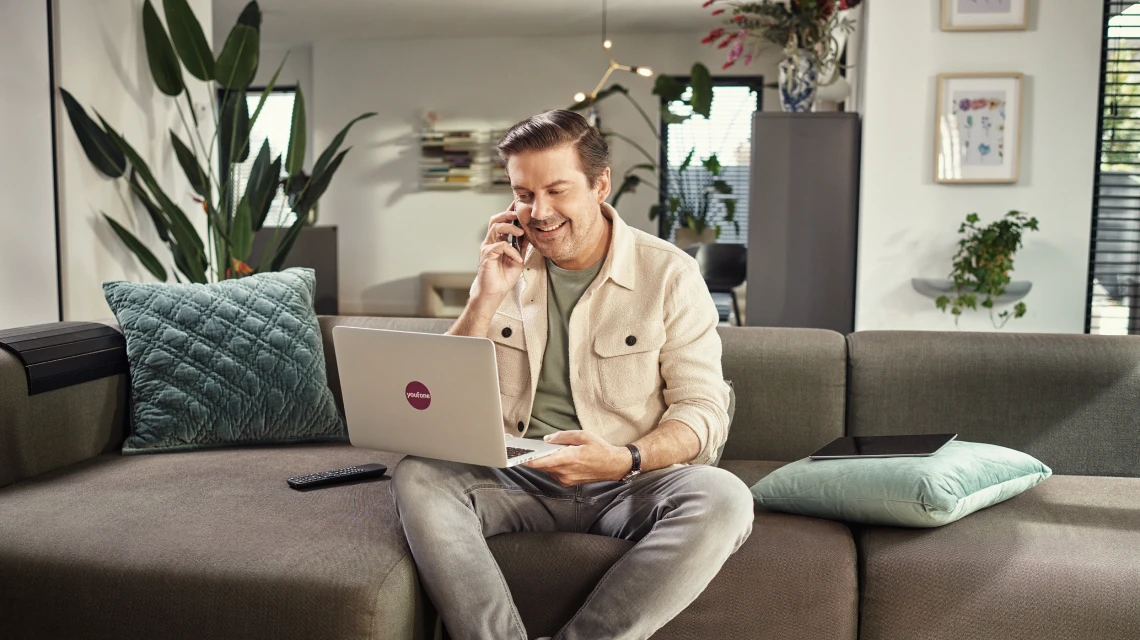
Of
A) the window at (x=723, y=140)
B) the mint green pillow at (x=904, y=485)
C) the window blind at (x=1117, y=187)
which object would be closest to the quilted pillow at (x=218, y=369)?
the mint green pillow at (x=904, y=485)

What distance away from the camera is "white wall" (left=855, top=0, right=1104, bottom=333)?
3646 mm

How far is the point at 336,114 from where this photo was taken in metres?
8.36

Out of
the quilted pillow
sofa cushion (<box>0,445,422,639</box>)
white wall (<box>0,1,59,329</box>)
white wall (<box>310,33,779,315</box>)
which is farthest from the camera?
white wall (<box>310,33,779,315</box>)

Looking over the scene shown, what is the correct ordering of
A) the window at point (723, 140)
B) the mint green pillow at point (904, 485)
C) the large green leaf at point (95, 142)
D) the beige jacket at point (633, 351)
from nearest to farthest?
the mint green pillow at point (904, 485) → the beige jacket at point (633, 351) → the large green leaf at point (95, 142) → the window at point (723, 140)

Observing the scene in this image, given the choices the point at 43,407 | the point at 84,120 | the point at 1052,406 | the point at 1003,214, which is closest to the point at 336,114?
the point at 84,120

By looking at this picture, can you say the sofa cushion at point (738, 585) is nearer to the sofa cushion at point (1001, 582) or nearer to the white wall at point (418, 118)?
the sofa cushion at point (1001, 582)

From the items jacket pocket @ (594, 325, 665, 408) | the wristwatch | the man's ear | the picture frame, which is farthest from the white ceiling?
the wristwatch

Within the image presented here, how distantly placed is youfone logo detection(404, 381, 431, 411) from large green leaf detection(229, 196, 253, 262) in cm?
220

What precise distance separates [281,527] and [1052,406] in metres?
1.70

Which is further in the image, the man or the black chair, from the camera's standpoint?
the black chair

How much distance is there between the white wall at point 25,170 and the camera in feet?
10.9

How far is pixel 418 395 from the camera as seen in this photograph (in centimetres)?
159

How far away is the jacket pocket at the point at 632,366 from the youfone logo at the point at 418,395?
0.39 m

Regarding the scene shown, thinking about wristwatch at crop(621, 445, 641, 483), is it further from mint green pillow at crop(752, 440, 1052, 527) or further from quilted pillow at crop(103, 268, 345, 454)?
quilted pillow at crop(103, 268, 345, 454)
